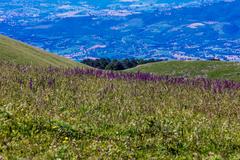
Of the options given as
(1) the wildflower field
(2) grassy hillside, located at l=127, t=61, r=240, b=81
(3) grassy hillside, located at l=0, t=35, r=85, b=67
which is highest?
(3) grassy hillside, located at l=0, t=35, r=85, b=67

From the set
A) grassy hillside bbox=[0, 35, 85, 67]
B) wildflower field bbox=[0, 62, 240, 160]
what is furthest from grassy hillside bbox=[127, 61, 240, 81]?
wildflower field bbox=[0, 62, 240, 160]

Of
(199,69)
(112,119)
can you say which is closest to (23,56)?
(199,69)

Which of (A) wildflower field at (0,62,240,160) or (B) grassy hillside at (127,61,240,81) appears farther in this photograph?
(B) grassy hillside at (127,61,240,81)

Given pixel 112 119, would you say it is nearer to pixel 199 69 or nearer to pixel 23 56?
pixel 23 56

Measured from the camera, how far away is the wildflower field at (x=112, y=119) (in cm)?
1551

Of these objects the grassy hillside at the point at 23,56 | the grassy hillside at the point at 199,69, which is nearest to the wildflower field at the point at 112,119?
the grassy hillside at the point at 23,56

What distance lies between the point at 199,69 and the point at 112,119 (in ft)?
153

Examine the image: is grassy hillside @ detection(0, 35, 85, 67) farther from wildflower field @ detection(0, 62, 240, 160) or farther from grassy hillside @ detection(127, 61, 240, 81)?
wildflower field @ detection(0, 62, 240, 160)

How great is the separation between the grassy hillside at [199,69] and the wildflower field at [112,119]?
27.7 metres

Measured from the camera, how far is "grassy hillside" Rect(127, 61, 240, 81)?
60.7 m

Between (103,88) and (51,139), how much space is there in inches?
524

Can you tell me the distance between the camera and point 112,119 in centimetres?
2117

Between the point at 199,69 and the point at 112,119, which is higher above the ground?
the point at 112,119

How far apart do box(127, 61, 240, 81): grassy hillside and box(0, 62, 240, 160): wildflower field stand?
27669 mm
